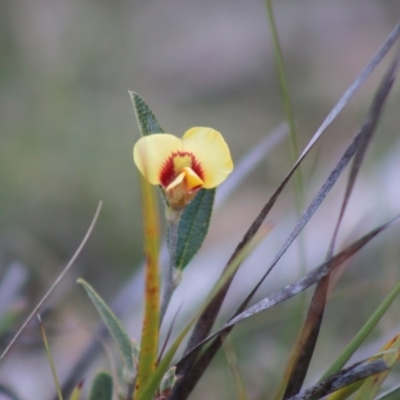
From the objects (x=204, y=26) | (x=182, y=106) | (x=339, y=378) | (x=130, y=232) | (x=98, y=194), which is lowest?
(x=339, y=378)

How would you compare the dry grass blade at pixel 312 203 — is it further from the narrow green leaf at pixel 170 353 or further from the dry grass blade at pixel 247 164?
the dry grass blade at pixel 247 164

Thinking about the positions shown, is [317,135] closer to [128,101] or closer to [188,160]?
[188,160]

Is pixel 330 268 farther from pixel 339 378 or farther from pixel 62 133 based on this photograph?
pixel 62 133

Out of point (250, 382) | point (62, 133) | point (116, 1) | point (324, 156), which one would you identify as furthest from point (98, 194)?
point (116, 1)

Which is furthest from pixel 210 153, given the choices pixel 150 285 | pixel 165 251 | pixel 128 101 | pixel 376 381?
pixel 128 101

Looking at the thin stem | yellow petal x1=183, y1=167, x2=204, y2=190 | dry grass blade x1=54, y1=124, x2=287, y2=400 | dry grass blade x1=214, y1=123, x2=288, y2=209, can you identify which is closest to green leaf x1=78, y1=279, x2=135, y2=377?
the thin stem

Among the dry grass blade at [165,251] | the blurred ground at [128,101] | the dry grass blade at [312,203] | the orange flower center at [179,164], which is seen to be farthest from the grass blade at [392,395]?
the blurred ground at [128,101]

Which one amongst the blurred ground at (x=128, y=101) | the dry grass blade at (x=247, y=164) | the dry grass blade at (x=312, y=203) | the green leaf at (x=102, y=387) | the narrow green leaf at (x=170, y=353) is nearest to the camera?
the narrow green leaf at (x=170, y=353)
